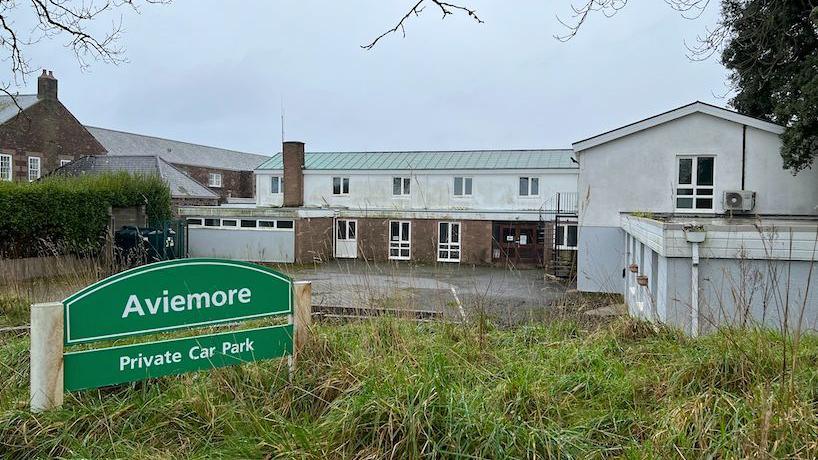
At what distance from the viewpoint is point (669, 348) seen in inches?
178

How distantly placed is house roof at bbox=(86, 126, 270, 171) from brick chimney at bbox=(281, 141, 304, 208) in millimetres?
20421

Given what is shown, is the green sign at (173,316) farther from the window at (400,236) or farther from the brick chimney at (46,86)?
the brick chimney at (46,86)

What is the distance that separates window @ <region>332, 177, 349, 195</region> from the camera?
3691cm

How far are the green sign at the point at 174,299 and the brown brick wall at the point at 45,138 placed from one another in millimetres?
38459


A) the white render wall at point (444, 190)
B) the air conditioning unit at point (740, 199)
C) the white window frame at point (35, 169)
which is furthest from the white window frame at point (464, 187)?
the white window frame at point (35, 169)

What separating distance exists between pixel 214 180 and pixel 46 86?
2289cm

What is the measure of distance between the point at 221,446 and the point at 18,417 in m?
1.31

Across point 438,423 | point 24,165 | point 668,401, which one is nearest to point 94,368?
point 438,423

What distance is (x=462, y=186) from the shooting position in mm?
35000

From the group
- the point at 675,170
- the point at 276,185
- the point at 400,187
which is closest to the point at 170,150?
the point at 276,185

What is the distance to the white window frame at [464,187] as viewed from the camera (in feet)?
114

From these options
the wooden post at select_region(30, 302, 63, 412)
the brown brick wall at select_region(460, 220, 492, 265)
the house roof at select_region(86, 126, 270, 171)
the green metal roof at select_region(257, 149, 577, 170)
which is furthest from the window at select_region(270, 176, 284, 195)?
the wooden post at select_region(30, 302, 63, 412)

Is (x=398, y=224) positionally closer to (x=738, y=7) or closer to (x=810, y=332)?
(x=738, y=7)

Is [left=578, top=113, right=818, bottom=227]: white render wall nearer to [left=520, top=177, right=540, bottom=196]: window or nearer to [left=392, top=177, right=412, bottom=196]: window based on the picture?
[left=520, top=177, right=540, bottom=196]: window
